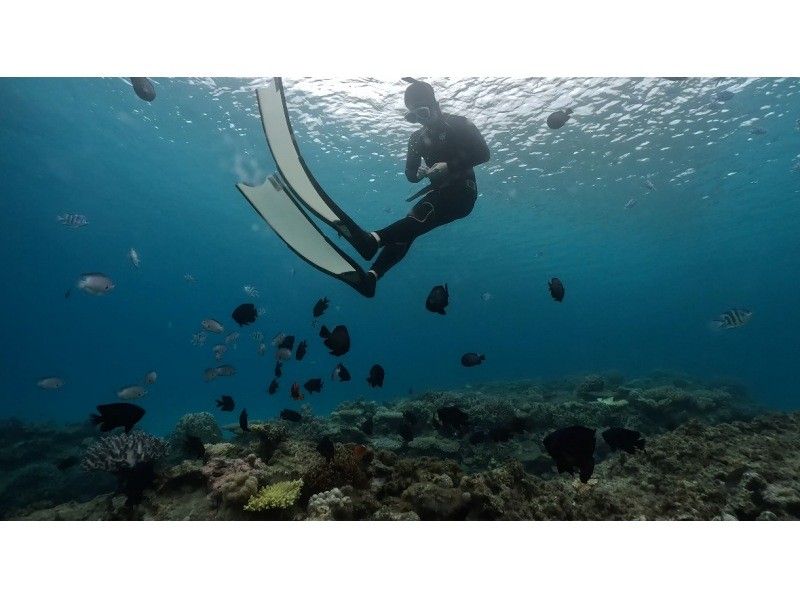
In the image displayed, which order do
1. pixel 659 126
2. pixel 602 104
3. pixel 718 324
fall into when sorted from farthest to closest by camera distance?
pixel 659 126 → pixel 602 104 → pixel 718 324

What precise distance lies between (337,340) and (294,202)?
6.00 ft

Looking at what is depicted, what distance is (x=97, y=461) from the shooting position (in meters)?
5.69

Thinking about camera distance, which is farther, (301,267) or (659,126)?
(301,267)

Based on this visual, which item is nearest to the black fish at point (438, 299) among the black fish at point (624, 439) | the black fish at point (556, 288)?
the black fish at point (556, 288)

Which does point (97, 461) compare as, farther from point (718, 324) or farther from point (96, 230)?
point (96, 230)

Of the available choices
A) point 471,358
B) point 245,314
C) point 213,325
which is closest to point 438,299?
point 471,358

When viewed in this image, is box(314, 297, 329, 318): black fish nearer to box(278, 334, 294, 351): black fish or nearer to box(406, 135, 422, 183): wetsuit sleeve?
box(278, 334, 294, 351): black fish

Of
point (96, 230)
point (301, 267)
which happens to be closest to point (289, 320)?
point (301, 267)

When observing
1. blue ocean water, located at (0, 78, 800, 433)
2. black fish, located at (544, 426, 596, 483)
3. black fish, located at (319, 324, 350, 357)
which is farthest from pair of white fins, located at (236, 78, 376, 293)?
blue ocean water, located at (0, 78, 800, 433)

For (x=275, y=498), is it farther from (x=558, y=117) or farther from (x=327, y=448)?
(x=558, y=117)

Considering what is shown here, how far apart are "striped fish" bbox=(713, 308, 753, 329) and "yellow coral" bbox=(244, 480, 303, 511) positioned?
8.94m

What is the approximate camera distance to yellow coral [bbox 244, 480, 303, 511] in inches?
170
